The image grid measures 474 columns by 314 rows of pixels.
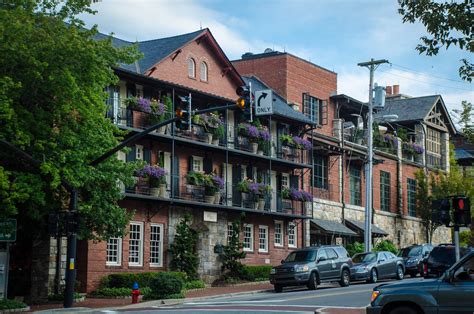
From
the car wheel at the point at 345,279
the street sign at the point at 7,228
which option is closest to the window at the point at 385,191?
the car wheel at the point at 345,279

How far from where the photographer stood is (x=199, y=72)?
40.3 metres

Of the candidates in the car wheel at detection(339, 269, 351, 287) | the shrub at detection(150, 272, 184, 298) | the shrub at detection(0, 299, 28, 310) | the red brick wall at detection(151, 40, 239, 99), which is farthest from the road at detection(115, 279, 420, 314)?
the red brick wall at detection(151, 40, 239, 99)

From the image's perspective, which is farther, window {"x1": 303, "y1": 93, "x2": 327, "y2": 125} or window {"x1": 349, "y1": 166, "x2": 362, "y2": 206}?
window {"x1": 349, "y1": 166, "x2": 362, "y2": 206}

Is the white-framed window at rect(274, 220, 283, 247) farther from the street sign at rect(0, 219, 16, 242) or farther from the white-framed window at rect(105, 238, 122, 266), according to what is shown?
the street sign at rect(0, 219, 16, 242)

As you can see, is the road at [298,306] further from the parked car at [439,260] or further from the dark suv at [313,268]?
the dark suv at [313,268]

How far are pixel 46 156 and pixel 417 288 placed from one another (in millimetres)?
15033

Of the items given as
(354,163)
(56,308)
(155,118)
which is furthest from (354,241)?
(56,308)

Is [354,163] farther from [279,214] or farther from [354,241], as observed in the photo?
[279,214]

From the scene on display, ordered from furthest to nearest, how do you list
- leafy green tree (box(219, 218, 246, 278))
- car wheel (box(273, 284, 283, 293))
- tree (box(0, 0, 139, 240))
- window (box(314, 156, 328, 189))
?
window (box(314, 156, 328, 189)) → leafy green tree (box(219, 218, 246, 278)) → car wheel (box(273, 284, 283, 293)) → tree (box(0, 0, 139, 240))

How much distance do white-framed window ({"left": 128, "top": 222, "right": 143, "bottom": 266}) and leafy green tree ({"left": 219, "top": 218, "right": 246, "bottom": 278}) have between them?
514 cm

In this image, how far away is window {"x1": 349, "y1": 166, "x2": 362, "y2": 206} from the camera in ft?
172

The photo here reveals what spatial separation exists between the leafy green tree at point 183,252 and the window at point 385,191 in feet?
73.1

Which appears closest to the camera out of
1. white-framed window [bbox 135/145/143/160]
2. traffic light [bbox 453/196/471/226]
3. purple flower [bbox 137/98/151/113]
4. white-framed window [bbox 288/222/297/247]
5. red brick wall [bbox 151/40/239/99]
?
traffic light [bbox 453/196/471/226]

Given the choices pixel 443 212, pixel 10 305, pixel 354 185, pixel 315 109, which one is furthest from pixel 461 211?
pixel 354 185
